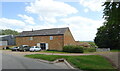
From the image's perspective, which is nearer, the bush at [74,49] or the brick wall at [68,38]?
the bush at [74,49]

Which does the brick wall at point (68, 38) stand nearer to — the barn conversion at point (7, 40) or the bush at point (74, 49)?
the bush at point (74, 49)

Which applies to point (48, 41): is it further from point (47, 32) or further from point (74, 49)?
point (74, 49)

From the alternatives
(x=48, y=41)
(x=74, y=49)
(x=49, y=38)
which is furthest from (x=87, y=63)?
(x=48, y=41)

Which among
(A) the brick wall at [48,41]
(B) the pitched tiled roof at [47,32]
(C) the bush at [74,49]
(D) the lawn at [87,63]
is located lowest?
(D) the lawn at [87,63]

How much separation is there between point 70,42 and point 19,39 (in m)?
17.0

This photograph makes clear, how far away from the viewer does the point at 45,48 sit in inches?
1945

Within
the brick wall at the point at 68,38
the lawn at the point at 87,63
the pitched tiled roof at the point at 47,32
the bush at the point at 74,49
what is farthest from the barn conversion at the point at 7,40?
the lawn at the point at 87,63

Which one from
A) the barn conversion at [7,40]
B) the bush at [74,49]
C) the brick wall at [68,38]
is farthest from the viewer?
the barn conversion at [7,40]

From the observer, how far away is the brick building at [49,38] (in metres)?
46.5

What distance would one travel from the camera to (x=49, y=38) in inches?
1924

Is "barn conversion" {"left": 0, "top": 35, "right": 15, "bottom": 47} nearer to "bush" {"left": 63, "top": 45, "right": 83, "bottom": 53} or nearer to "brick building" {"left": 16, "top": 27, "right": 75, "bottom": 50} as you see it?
"brick building" {"left": 16, "top": 27, "right": 75, "bottom": 50}

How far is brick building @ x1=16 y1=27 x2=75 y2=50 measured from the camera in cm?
4653

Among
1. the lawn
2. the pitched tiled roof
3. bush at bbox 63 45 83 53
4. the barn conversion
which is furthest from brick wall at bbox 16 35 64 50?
the lawn

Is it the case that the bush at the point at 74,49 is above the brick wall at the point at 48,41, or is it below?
below
